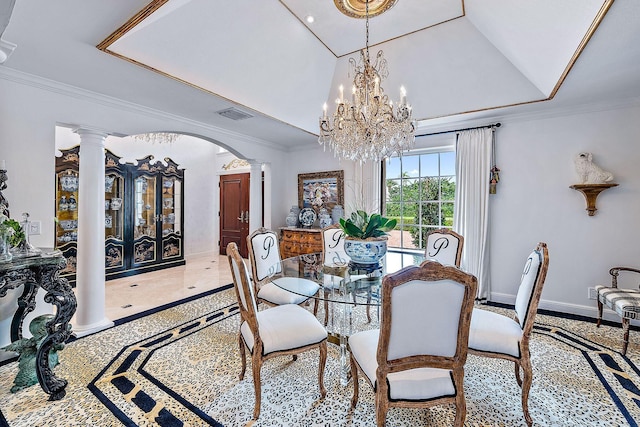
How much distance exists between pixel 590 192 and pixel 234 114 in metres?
4.25

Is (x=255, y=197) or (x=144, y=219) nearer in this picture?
(x=255, y=197)

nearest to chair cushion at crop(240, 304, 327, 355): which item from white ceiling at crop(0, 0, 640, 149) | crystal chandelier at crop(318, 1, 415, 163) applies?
crystal chandelier at crop(318, 1, 415, 163)

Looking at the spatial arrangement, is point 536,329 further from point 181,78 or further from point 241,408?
point 181,78

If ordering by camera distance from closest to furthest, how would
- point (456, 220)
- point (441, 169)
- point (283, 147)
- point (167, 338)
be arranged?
point (167, 338) < point (456, 220) < point (441, 169) < point (283, 147)

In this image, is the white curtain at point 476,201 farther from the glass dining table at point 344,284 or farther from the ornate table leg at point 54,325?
the ornate table leg at point 54,325

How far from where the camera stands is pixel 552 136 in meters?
3.36

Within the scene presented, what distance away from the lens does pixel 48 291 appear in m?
2.00

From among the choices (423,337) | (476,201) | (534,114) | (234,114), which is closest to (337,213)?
(476,201)

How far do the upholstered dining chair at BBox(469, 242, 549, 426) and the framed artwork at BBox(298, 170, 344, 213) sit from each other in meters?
3.29

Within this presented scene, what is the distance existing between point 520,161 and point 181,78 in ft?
13.2

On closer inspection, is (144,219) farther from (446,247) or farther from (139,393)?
(446,247)

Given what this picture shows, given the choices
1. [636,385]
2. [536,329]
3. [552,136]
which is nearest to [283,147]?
[552,136]

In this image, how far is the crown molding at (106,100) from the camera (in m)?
2.36

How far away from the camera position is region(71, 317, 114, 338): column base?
2705 mm
